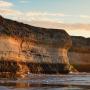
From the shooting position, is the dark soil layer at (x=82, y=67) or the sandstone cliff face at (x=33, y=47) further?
the dark soil layer at (x=82, y=67)

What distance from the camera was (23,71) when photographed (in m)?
55.4

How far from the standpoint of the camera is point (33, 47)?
62.1m

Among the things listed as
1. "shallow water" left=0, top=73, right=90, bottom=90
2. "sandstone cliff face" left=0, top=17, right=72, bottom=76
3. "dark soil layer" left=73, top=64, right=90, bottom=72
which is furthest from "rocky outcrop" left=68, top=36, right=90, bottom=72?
"shallow water" left=0, top=73, right=90, bottom=90

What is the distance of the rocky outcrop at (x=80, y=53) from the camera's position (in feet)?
312

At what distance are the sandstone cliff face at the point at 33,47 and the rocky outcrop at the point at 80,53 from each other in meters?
22.6

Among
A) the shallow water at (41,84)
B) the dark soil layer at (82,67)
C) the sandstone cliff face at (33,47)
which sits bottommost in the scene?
the dark soil layer at (82,67)

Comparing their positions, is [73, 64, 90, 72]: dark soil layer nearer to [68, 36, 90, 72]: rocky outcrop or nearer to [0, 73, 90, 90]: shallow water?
[68, 36, 90, 72]: rocky outcrop

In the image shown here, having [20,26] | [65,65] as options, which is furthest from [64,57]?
[20,26]

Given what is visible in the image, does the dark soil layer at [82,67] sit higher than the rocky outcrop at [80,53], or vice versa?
the rocky outcrop at [80,53]

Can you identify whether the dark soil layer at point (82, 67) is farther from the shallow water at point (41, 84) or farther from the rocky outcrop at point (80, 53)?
the shallow water at point (41, 84)

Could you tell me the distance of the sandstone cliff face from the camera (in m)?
52.8

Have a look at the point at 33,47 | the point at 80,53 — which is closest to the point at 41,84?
the point at 33,47

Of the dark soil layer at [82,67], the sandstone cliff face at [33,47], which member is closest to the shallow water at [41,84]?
the sandstone cliff face at [33,47]

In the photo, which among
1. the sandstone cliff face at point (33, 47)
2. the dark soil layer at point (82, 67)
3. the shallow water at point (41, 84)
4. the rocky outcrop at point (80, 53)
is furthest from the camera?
the rocky outcrop at point (80, 53)
